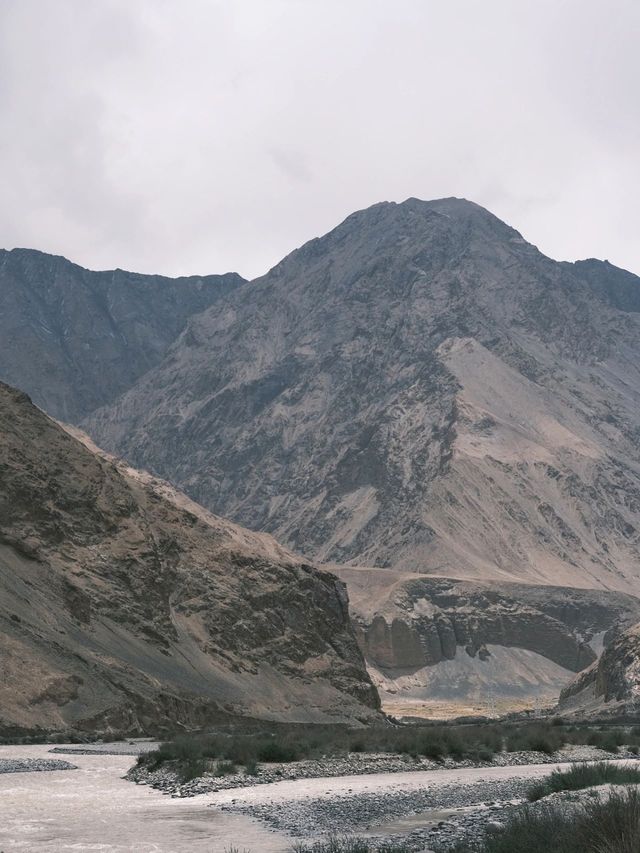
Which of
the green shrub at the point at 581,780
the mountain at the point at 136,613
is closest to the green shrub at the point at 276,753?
the green shrub at the point at 581,780

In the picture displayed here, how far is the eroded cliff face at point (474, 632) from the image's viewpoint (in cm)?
17500

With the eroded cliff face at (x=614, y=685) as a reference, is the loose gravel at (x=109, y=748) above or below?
above

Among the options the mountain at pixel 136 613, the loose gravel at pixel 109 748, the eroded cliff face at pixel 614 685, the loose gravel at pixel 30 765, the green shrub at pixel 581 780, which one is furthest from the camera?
the eroded cliff face at pixel 614 685

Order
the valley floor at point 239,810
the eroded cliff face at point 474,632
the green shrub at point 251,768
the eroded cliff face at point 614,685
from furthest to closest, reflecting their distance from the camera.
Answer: the eroded cliff face at point 474,632 → the eroded cliff face at point 614,685 → the green shrub at point 251,768 → the valley floor at point 239,810

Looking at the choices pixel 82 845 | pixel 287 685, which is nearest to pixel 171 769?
pixel 82 845

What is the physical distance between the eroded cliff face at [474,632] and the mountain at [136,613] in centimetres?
5964

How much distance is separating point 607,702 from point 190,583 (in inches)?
1706

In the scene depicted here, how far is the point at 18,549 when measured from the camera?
269 feet

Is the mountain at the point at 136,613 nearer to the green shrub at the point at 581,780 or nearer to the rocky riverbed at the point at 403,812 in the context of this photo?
the rocky riverbed at the point at 403,812

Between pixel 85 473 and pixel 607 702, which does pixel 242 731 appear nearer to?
pixel 85 473

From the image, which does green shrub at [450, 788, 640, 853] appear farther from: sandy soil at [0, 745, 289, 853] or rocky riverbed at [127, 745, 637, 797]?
rocky riverbed at [127, 745, 637, 797]

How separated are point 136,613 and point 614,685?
1982 inches

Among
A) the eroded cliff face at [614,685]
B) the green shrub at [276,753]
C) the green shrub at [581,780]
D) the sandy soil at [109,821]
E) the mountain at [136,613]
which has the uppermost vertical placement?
the mountain at [136,613]

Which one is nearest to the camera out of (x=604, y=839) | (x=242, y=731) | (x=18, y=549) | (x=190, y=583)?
(x=604, y=839)
